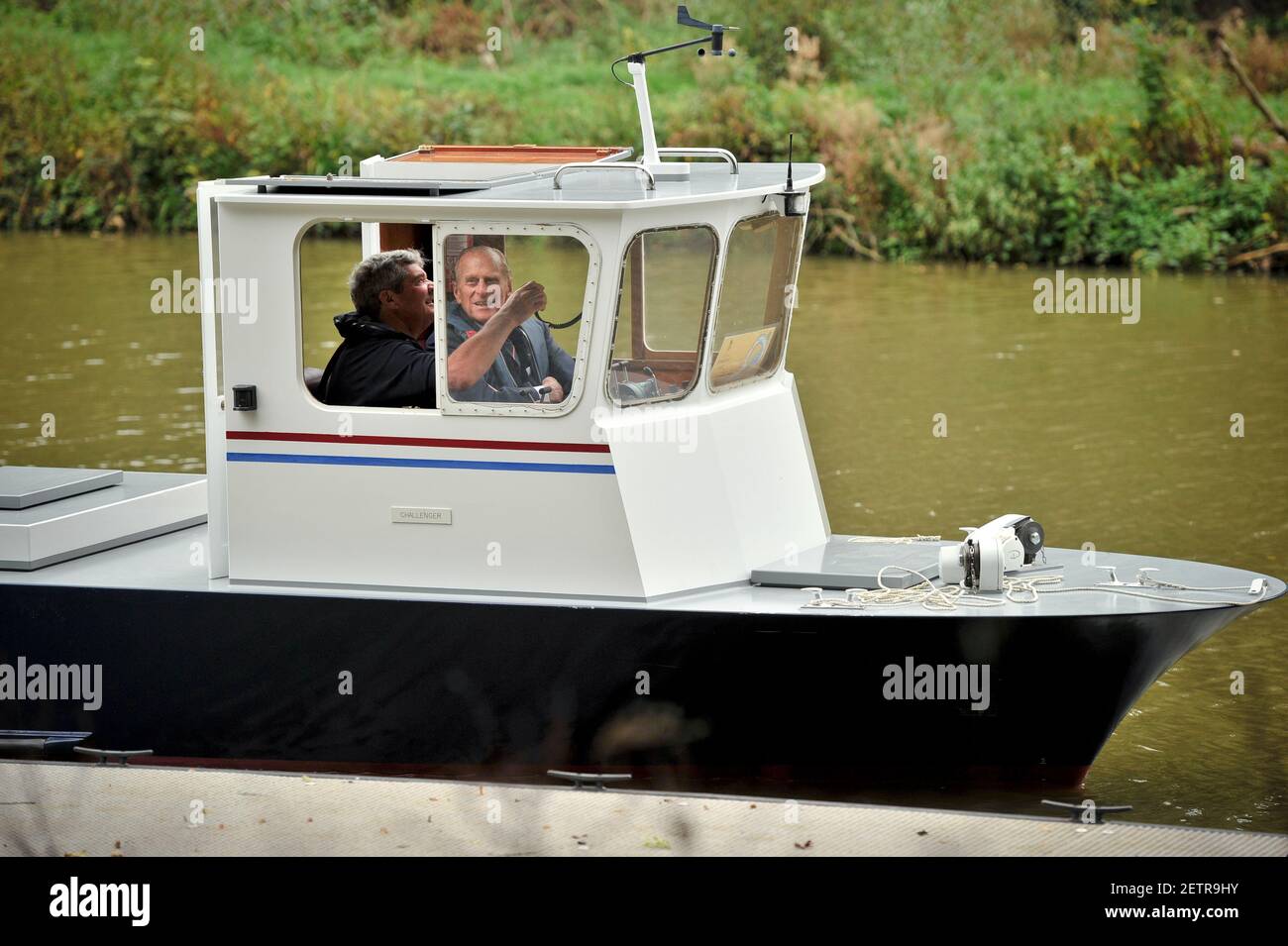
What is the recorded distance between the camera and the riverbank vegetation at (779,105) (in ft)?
73.4

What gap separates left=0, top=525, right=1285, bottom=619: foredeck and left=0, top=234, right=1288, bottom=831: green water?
768 mm

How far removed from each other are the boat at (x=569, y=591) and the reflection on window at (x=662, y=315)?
12 millimetres

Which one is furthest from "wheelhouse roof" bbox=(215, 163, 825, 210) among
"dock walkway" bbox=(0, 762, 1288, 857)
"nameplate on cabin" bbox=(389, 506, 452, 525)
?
"dock walkway" bbox=(0, 762, 1288, 857)

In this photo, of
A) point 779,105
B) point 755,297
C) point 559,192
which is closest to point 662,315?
point 755,297

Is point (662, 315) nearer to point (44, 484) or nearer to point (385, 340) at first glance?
point (385, 340)

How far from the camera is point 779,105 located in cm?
2445

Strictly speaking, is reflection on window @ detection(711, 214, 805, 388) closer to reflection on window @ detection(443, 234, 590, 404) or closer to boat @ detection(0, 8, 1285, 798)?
boat @ detection(0, 8, 1285, 798)

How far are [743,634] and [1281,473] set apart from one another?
287 inches

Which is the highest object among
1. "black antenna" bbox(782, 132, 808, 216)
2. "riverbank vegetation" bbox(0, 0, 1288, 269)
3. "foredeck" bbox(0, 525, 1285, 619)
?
"riverbank vegetation" bbox(0, 0, 1288, 269)

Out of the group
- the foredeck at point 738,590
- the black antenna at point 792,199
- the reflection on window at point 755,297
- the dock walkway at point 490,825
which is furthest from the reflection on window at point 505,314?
the dock walkway at point 490,825

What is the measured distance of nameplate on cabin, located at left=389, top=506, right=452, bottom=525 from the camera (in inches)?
254

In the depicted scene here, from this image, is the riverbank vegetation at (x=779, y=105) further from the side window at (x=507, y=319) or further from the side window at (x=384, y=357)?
the side window at (x=507, y=319)

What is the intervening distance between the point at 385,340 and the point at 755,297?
1.45m
